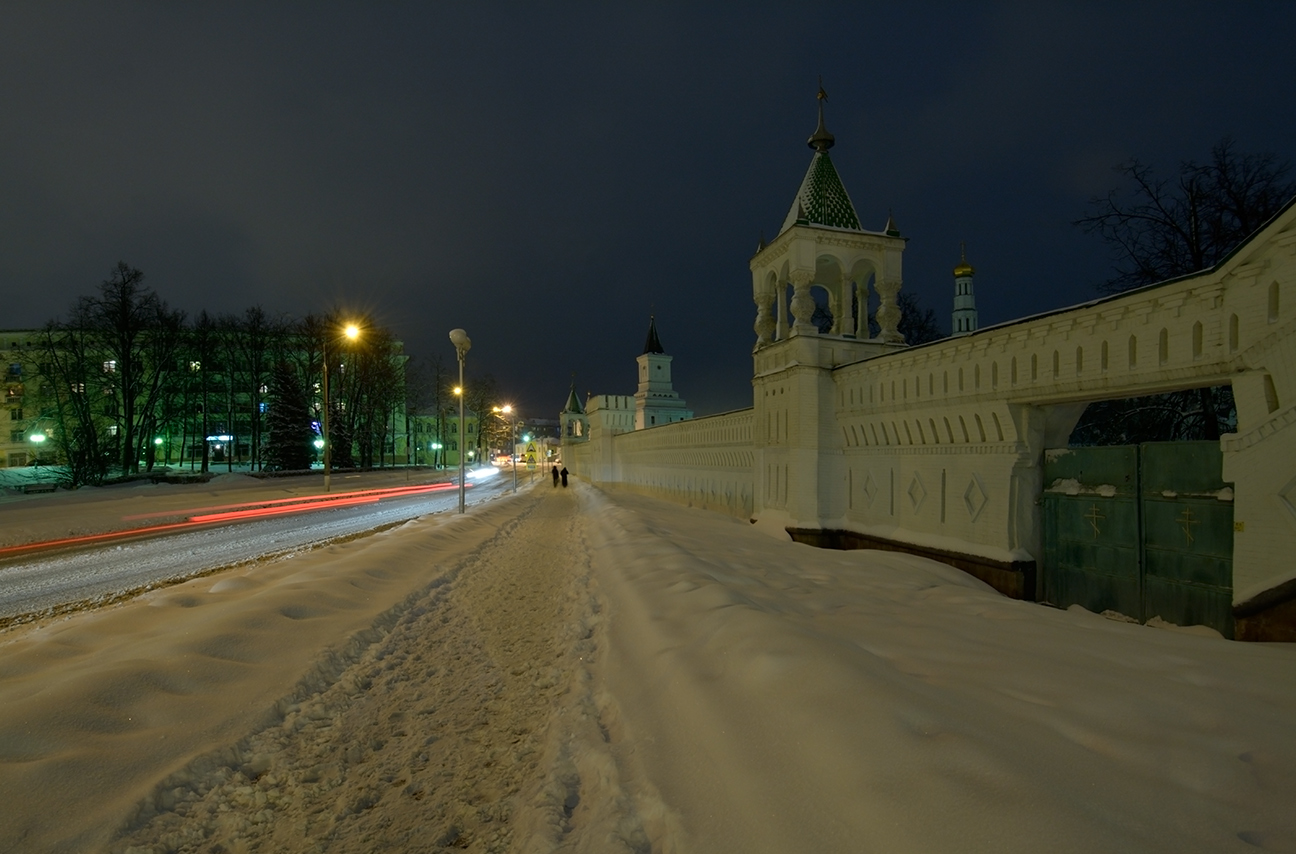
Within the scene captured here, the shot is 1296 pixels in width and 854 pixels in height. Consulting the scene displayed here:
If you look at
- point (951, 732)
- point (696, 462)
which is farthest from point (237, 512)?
point (951, 732)

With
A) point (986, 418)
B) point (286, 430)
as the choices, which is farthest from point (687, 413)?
point (986, 418)

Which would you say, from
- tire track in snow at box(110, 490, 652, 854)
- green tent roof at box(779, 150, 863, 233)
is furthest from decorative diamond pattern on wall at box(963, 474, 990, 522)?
green tent roof at box(779, 150, 863, 233)

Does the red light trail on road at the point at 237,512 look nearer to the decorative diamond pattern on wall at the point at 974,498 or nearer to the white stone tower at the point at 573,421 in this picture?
the decorative diamond pattern on wall at the point at 974,498

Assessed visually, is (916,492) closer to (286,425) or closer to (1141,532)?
(1141,532)

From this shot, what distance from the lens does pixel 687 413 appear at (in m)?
63.5

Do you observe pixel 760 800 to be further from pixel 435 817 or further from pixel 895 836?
pixel 435 817

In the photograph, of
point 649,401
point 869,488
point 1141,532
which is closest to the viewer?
point 1141,532

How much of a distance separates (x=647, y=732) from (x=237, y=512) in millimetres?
21495

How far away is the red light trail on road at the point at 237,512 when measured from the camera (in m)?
13.0

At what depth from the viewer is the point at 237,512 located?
19.7m

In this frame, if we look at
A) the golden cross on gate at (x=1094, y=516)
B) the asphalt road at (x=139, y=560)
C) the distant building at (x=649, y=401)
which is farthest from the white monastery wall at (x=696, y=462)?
the distant building at (x=649, y=401)

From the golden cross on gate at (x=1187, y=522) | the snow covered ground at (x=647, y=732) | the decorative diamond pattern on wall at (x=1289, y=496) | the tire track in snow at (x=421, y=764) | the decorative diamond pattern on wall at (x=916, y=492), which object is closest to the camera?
the snow covered ground at (x=647, y=732)

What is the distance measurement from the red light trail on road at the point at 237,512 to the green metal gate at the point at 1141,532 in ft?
62.8

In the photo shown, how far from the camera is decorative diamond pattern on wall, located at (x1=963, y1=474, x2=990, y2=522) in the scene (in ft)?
29.4
